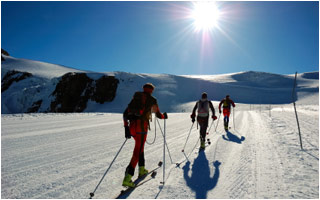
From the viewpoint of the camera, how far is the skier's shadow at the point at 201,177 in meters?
3.72

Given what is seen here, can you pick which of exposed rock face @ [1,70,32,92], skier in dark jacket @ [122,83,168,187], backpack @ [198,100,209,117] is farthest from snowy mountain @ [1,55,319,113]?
skier in dark jacket @ [122,83,168,187]

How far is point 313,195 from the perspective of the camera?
333 cm

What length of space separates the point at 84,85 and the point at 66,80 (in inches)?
226

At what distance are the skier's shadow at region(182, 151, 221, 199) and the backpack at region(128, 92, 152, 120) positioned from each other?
1.77 m

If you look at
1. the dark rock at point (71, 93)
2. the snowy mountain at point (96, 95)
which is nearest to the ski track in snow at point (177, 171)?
the snowy mountain at point (96, 95)

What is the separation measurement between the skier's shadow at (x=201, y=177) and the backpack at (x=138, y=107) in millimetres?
1769

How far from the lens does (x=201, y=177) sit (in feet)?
14.3

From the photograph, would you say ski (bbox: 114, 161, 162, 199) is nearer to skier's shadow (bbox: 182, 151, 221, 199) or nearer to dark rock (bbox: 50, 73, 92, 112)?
skier's shadow (bbox: 182, 151, 221, 199)

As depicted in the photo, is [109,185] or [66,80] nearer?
[109,185]

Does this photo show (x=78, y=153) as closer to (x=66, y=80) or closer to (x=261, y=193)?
(x=261, y=193)

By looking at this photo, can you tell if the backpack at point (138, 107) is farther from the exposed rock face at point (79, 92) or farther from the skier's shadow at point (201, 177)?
the exposed rock face at point (79, 92)

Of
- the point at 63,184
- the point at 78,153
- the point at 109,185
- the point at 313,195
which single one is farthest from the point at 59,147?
the point at 313,195

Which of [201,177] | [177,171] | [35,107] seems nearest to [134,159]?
[177,171]

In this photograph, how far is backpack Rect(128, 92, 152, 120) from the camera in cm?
412
